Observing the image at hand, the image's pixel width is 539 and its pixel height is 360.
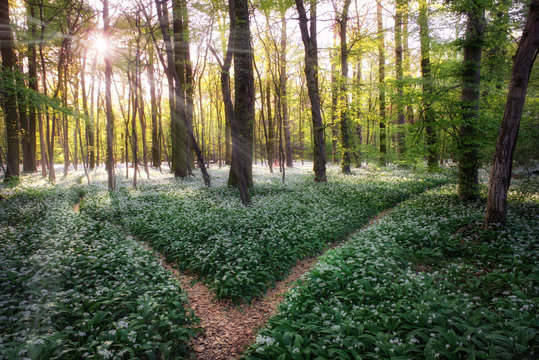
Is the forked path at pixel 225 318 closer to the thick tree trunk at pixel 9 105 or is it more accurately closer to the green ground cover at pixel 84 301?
the green ground cover at pixel 84 301

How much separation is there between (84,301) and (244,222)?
14.9ft

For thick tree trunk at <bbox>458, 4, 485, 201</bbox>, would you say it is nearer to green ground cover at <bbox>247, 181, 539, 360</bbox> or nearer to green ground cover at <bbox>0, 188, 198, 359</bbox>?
green ground cover at <bbox>247, 181, 539, 360</bbox>

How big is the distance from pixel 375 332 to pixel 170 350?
2.84 m

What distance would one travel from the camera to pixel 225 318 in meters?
4.71

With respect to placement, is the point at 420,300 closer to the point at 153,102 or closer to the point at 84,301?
the point at 84,301

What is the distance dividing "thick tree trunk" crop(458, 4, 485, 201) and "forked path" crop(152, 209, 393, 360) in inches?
280

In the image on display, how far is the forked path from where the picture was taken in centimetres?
401

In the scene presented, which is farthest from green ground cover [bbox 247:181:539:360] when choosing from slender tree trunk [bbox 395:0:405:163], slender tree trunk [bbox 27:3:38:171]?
slender tree trunk [bbox 27:3:38:171]

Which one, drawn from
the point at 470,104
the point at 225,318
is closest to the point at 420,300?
the point at 225,318

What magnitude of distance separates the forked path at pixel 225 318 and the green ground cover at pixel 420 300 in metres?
0.49

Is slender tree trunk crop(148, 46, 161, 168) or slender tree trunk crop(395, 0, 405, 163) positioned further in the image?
slender tree trunk crop(148, 46, 161, 168)

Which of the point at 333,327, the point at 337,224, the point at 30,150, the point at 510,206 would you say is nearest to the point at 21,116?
the point at 30,150

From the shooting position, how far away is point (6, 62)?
52.0 feet

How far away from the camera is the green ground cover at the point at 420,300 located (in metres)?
3.12
